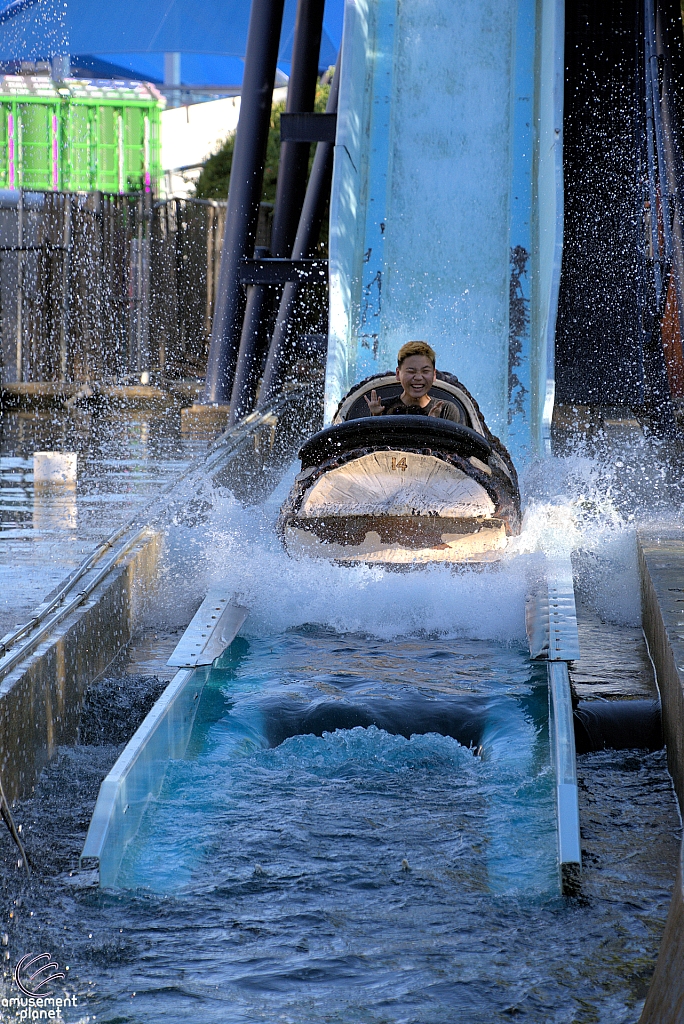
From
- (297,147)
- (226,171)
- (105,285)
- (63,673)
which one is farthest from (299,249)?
(226,171)

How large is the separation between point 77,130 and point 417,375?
623 inches

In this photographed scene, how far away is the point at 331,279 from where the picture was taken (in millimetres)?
7715

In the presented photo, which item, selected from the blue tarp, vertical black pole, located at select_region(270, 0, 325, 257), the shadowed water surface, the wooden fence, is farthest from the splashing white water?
the blue tarp

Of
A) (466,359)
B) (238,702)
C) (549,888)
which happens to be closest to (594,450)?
(466,359)

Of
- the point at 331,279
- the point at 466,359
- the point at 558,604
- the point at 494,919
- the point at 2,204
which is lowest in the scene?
the point at 494,919

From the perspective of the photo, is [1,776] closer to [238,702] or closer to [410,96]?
[238,702]

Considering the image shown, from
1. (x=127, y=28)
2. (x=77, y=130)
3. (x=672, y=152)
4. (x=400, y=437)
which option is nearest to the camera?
(x=400, y=437)

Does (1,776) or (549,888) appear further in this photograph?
(1,776)

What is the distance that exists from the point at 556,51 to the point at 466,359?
2051 millimetres

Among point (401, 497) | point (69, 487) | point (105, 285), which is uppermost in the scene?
point (105, 285)

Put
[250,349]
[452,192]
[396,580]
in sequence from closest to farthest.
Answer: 1. [396,580]
2. [452,192]
3. [250,349]

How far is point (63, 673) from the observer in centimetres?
395

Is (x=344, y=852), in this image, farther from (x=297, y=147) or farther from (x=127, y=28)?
(x=127, y=28)

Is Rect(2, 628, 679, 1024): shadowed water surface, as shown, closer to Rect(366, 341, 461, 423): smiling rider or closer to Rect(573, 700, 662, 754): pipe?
Rect(573, 700, 662, 754): pipe
